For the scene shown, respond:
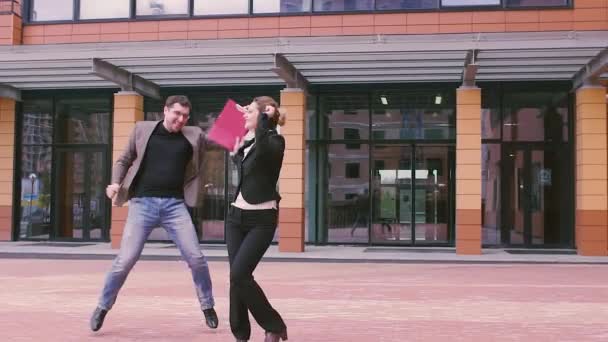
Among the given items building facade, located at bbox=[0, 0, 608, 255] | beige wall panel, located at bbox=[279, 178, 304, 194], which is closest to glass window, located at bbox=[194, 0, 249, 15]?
building facade, located at bbox=[0, 0, 608, 255]

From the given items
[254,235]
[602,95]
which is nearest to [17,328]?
[254,235]

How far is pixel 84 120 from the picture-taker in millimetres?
17625

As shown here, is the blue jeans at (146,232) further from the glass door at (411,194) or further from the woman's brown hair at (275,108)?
the glass door at (411,194)

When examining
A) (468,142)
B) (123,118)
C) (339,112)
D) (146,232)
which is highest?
(339,112)

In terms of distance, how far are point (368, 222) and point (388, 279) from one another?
638 cm

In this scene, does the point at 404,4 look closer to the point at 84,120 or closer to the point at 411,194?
the point at 411,194

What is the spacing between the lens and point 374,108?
16578 millimetres

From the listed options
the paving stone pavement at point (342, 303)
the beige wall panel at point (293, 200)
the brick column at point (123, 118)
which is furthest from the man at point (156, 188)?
the brick column at point (123, 118)

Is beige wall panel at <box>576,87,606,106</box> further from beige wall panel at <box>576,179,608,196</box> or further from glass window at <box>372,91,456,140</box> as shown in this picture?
glass window at <box>372,91,456,140</box>

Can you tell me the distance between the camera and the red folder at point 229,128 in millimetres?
4824

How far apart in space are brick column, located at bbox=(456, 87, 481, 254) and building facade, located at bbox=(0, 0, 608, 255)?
29 mm

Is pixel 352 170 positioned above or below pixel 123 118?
below

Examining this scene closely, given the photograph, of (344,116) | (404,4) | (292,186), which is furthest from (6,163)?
(404,4)

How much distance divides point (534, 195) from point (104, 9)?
11.1 metres
